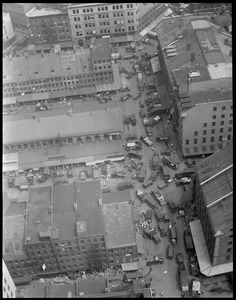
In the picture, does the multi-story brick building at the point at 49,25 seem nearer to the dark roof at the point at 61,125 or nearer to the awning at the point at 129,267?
the dark roof at the point at 61,125

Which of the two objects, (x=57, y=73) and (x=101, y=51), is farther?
(x=57, y=73)

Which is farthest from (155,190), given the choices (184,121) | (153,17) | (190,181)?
(153,17)

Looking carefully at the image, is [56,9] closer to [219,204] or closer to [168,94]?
[168,94]

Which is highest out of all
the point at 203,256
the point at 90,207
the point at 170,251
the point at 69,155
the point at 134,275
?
the point at 69,155

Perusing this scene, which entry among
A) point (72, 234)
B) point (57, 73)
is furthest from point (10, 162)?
point (72, 234)

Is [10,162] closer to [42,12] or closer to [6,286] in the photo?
[6,286]

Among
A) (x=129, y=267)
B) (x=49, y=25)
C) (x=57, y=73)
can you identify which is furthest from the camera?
(x=49, y=25)

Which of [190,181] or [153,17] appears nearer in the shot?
[190,181]

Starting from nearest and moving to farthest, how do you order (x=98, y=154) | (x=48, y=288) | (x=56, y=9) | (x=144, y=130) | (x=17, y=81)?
(x=48, y=288) < (x=98, y=154) < (x=144, y=130) < (x=17, y=81) < (x=56, y=9)
